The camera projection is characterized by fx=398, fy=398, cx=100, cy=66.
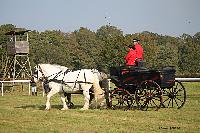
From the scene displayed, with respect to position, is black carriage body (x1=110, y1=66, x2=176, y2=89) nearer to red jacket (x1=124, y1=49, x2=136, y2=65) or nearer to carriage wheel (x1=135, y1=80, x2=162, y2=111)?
carriage wheel (x1=135, y1=80, x2=162, y2=111)

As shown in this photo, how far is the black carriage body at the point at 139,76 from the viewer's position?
15750 mm

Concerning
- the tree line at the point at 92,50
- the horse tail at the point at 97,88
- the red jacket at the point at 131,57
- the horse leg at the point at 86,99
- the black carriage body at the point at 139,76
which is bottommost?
the horse leg at the point at 86,99

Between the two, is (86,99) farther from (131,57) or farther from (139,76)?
(131,57)

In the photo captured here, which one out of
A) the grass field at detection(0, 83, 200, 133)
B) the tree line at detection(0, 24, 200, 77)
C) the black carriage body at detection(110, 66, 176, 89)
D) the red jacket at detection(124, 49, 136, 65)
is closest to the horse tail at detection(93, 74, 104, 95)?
the black carriage body at detection(110, 66, 176, 89)

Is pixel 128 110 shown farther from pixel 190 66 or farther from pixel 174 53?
pixel 174 53

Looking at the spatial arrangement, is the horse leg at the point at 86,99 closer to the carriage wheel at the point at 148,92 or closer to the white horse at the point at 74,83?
the white horse at the point at 74,83

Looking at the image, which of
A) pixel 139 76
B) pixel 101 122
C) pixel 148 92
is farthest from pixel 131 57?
pixel 101 122

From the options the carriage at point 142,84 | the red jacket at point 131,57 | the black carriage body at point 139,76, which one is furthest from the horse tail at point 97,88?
the red jacket at point 131,57

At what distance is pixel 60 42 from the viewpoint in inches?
4272

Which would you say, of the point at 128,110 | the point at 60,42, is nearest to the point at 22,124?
the point at 128,110

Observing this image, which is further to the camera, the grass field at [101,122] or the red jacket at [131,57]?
the red jacket at [131,57]

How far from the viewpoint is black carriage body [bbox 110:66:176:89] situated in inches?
620

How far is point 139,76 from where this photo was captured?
52.8 ft

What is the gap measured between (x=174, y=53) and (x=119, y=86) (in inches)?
3315
